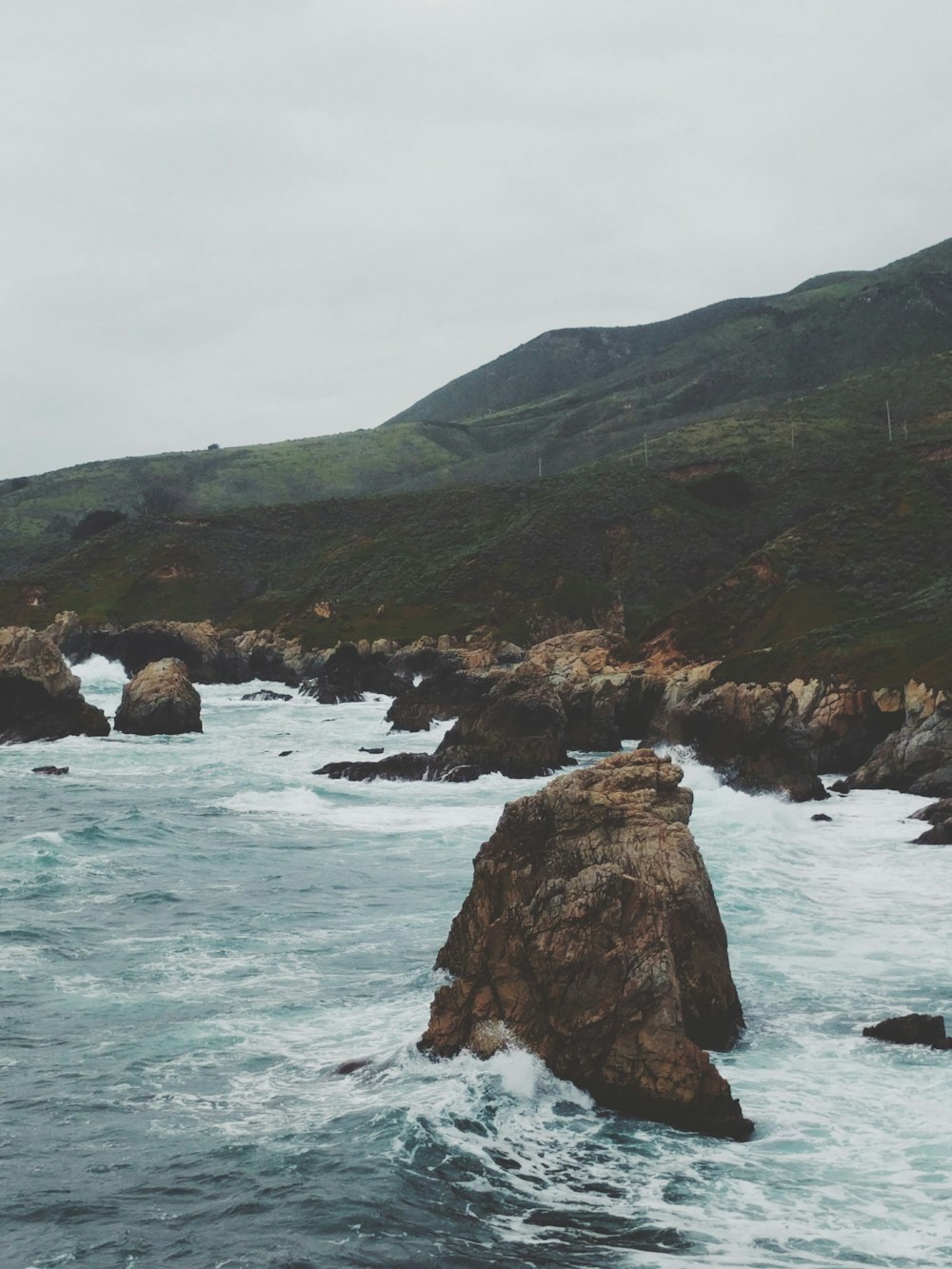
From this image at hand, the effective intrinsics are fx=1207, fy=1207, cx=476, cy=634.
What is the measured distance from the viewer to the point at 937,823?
36.0m

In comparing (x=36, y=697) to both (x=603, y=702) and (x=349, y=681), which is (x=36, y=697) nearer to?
(x=603, y=702)

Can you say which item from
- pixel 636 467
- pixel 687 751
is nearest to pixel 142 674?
pixel 687 751

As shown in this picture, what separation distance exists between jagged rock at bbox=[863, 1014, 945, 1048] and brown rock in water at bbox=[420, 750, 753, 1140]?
2151mm

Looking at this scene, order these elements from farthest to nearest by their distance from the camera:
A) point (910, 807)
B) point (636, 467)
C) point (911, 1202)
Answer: point (636, 467) → point (910, 807) → point (911, 1202)

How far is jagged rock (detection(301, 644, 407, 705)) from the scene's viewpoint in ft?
297

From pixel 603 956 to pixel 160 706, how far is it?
54946 mm

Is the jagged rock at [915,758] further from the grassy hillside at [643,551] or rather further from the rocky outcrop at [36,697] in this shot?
the rocky outcrop at [36,697]

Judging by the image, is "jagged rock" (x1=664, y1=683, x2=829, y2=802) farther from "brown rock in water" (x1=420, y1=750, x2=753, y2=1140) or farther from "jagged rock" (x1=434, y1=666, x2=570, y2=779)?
"brown rock in water" (x1=420, y1=750, x2=753, y2=1140)

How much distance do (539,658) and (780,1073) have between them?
63.2 metres

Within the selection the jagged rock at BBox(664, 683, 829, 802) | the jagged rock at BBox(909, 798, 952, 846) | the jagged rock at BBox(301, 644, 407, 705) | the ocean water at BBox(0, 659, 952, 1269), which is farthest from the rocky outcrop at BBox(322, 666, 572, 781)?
the jagged rock at BBox(301, 644, 407, 705)

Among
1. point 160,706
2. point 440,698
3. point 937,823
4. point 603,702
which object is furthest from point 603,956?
point 440,698

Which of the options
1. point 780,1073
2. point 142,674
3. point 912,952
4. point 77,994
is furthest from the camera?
point 142,674

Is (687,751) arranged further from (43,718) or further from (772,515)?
(772,515)

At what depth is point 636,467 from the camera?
6324 inches
